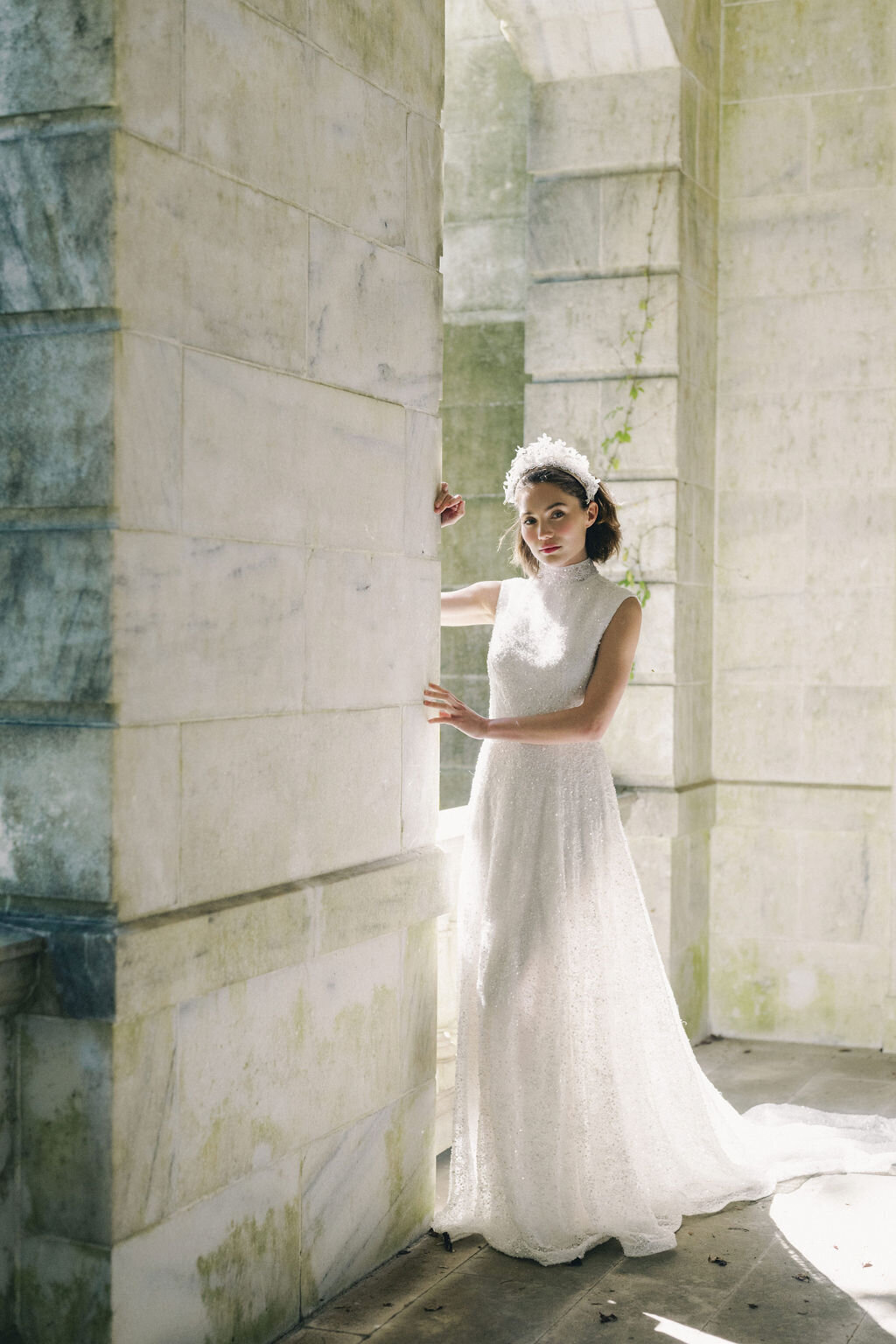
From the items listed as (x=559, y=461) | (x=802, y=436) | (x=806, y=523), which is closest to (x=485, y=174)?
(x=802, y=436)

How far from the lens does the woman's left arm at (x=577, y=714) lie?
3869 millimetres

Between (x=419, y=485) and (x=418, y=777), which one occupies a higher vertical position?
(x=419, y=485)

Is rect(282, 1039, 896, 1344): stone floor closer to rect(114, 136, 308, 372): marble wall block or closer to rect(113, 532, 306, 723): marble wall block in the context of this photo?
rect(113, 532, 306, 723): marble wall block

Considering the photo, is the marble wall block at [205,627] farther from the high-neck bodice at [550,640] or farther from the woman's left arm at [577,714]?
the high-neck bodice at [550,640]

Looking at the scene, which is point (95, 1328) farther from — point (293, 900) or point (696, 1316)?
point (696, 1316)

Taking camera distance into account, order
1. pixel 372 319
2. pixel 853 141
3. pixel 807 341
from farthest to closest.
Result: pixel 807 341
pixel 853 141
pixel 372 319

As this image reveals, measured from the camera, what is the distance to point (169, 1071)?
287 centimetres

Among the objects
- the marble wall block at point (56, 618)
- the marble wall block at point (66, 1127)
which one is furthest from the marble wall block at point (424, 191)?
the marble wall block at point (66, 1127)

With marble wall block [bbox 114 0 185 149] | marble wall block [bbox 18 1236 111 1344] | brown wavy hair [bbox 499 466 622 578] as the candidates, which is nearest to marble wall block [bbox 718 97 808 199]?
brown wavy hair [bbox 499 466 622 578]

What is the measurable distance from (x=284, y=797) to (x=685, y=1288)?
60.9 inches

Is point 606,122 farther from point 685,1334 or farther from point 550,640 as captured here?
point 685,1334

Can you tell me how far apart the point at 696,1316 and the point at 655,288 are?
3676mm

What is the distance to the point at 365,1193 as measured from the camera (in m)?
3.64

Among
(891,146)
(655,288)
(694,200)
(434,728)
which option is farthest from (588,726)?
(891,146)
